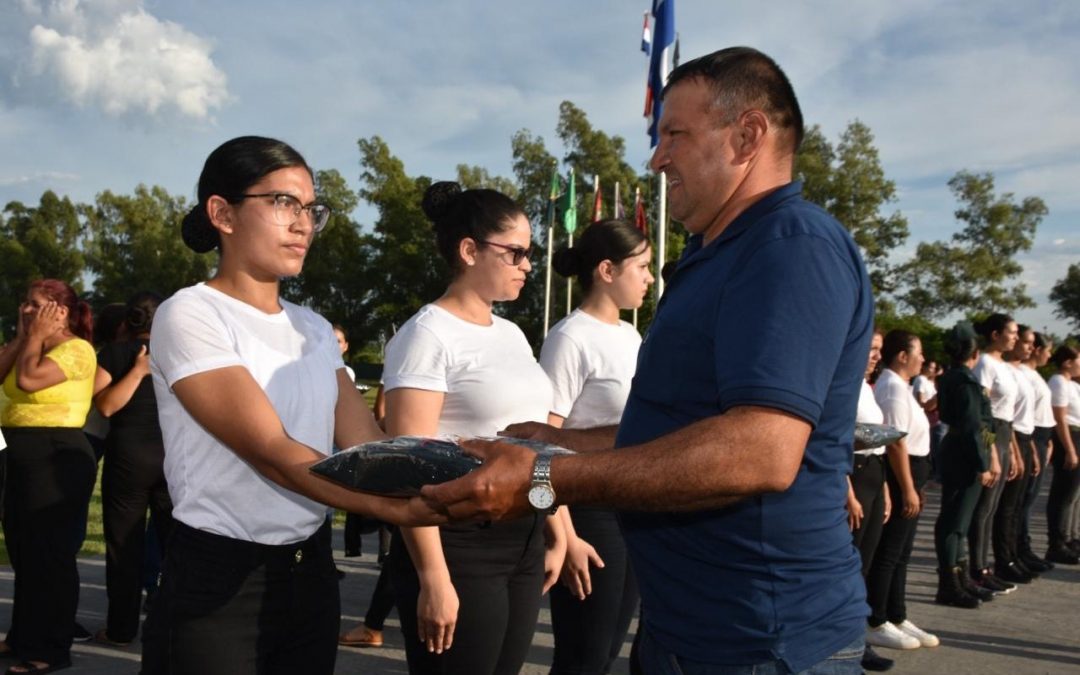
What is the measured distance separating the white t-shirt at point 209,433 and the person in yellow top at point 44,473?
11.3 ft

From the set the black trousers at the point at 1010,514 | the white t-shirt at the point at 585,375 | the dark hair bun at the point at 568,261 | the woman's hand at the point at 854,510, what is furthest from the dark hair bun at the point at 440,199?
the black trousers at the point at 1010,514

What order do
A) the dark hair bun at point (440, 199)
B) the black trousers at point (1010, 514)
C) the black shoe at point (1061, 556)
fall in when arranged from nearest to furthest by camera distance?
the dark hair bun at point (440, 199) → the black trousers at point (1010, 514) → the black shoe at point (1061, 556)

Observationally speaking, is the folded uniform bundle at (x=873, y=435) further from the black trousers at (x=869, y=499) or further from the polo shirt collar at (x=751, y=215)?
the black trousers at (x=869, y=499)

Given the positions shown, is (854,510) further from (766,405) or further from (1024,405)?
(766,405)

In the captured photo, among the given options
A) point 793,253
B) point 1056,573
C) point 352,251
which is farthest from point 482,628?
point 352,251

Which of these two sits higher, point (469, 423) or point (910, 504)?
point (469, 423)

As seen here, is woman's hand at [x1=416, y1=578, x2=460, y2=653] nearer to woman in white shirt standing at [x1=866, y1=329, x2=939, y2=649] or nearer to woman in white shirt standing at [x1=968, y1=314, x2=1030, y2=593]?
woman in white shirt standing at [x1=866, y1=329, x2=939, y2=649]

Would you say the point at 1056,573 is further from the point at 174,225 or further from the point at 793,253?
the point at 174,225

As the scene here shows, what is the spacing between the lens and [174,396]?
2480mm

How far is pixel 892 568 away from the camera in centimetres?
684

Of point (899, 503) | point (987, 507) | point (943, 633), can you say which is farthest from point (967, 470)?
point (943, 633)

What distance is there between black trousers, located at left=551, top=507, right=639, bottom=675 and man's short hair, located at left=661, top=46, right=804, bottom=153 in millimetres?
2144

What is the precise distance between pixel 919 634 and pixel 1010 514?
3091 millimetres

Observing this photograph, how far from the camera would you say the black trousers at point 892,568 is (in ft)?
22.1
